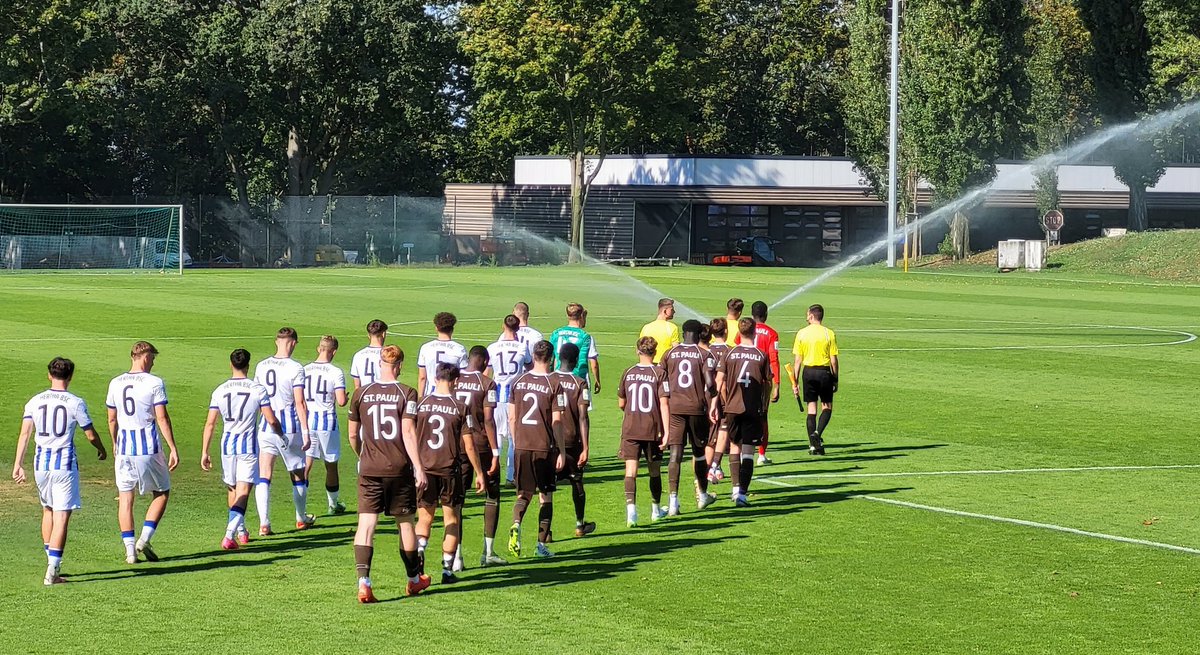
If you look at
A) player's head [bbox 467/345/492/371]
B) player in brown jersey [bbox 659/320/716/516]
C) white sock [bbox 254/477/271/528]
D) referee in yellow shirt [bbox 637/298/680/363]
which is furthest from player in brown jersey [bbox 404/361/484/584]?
referee in yellow shirt [bbox 637/298/680/363]

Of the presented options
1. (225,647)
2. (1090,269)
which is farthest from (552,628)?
(1090,269)

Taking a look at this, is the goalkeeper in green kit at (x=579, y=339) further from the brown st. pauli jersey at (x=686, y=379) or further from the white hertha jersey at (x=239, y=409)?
the white hertha jersey at (x=239, y=409)

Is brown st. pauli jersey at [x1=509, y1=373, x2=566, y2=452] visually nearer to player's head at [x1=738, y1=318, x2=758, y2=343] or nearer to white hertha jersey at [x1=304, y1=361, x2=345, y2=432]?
white hertha jersey at [x1=304, y1=361, x2=345, y2=432]

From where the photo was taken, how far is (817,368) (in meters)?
19.6

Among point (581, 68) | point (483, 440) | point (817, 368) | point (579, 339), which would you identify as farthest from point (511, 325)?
point (581, 68)

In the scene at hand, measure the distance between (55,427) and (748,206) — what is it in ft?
235

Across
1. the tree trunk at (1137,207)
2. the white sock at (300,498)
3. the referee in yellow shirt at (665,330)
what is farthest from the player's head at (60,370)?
the tree trunk at (1137,207)

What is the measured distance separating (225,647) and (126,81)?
70.6 metres

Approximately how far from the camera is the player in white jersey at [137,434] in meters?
13.1

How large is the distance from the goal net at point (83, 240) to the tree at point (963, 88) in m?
35.4

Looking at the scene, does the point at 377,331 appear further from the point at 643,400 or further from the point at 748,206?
the point at 748,206

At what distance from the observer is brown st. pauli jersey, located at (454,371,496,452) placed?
13117mm

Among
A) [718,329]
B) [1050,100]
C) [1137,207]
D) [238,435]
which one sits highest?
[1050,100]

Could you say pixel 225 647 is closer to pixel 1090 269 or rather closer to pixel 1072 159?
pixel 1090 269
